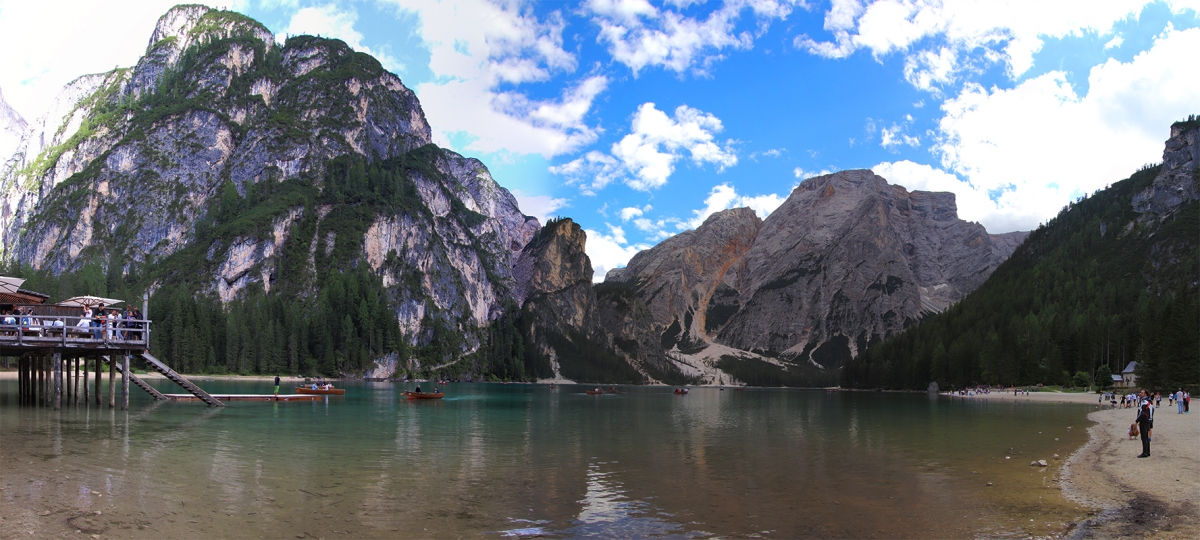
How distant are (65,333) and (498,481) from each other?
38652mm

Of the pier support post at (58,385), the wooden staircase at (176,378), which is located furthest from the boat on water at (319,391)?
the pier support post at (58,385)

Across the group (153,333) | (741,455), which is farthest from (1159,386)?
(153,333)

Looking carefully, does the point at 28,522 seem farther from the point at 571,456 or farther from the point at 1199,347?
the point at 1199,347

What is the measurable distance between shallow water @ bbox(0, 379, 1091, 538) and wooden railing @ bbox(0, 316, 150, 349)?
4616 mm

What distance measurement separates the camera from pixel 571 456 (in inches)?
1534

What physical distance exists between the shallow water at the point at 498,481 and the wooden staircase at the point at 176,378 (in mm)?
5867

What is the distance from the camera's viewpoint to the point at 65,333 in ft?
166

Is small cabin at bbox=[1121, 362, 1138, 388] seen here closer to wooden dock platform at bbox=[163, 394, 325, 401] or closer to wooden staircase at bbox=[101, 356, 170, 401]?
wooden dock platform at bbox=[163, 394, 325, 401]

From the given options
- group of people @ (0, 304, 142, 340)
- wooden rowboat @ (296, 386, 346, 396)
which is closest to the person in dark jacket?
group of people @ (0, 304, 142, 340)

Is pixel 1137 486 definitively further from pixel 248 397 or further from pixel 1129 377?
pixel 1129 377

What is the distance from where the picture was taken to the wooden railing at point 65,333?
49000 mm

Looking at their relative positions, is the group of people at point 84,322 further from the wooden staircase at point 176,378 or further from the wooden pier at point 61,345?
the wooden staircase at point 176,378

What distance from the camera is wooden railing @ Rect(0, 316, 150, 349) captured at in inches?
1929

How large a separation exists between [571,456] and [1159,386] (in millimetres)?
117246
